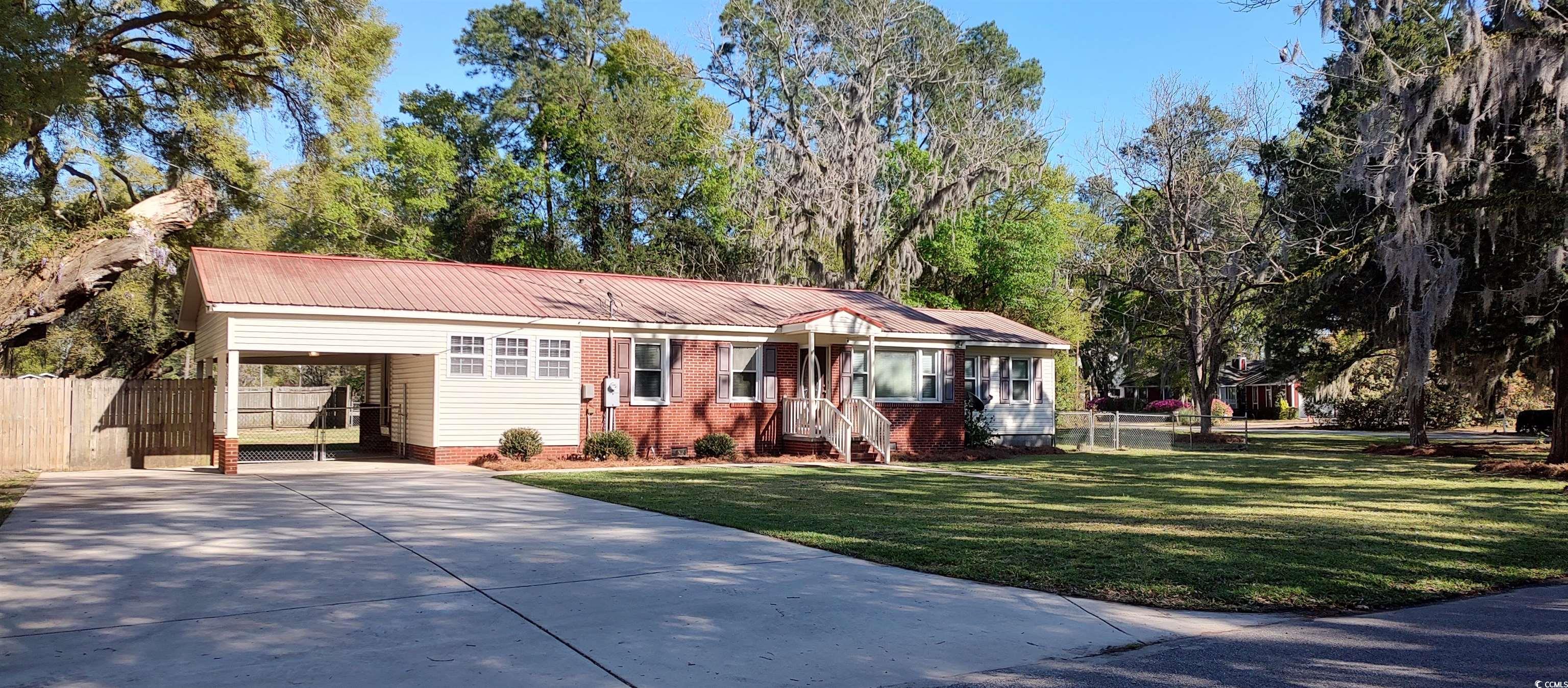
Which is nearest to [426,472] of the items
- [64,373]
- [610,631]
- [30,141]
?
[30,141]

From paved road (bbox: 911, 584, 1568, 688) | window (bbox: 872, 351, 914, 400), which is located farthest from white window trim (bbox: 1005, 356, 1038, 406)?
paved road (bbox: 911, 584, 1568, 688)

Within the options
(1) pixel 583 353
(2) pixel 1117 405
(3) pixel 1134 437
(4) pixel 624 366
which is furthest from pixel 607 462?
(2) pixel 1117 405

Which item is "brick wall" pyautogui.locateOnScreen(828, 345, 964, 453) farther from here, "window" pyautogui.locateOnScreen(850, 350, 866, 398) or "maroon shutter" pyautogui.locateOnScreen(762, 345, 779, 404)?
"maroon shutter" pyautogui.locateOnScreen(762, 345, 779, 404)

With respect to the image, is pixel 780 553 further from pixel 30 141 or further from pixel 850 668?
pixel 30 141

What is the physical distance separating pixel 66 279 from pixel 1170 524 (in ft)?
56.8

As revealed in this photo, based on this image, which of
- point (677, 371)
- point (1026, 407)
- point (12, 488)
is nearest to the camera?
point (12, 488)

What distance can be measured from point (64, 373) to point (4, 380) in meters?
17.7

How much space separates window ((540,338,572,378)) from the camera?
2131 centimetres

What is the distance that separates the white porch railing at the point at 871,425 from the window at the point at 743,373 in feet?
7.09

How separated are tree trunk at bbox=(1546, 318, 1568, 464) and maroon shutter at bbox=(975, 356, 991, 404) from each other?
39.5 feet

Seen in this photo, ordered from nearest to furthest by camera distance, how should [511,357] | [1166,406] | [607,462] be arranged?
[607,462], [511,357], [1166,406]

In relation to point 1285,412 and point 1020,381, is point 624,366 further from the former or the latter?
point 1285,412

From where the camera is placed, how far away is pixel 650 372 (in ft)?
73.8

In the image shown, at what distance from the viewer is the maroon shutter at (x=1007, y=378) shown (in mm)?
28156
